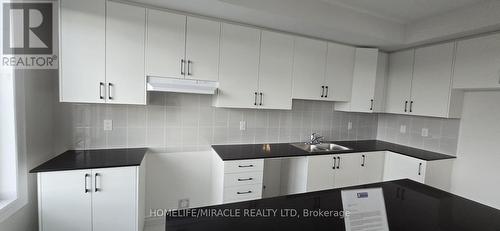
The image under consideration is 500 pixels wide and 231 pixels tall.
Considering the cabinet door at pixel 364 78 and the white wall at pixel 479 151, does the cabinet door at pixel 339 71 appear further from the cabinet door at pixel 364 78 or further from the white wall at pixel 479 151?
the white wall at pixel 479 151

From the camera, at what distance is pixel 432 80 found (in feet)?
8.84

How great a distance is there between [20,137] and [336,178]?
9.98ft

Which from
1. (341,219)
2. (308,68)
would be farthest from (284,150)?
(341,219)

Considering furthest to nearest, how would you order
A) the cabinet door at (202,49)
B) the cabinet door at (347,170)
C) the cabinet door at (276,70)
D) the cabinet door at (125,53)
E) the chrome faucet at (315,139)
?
the chrome faucet at (315,139), the cabinet door at (347,170), the cabinet door at (276,70), the cabinet door at (202,49), the cabinet door at (125,53)

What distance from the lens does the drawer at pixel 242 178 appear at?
85.8 inches

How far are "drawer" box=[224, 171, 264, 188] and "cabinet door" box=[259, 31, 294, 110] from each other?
0.78 meters

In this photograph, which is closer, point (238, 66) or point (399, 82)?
point (238, 66)

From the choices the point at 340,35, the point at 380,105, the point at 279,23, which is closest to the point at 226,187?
the point at 279,23

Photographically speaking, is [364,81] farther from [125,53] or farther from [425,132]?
[125,53]

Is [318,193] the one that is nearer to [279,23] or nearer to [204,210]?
[204,210]

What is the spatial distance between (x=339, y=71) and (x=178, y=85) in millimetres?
2072

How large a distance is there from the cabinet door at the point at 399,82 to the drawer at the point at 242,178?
2.30 meters

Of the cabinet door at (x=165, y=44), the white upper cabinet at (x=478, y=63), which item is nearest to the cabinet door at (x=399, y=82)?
the white upper cabinet at (x=478, y=63)

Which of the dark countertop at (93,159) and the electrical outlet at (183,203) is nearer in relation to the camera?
the dark countertop at (93,159)
